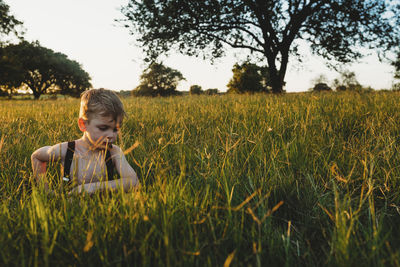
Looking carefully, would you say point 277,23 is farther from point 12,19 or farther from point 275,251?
point 12,19

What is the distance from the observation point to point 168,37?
14586 mm

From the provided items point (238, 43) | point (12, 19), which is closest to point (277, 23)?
point (238, 43)

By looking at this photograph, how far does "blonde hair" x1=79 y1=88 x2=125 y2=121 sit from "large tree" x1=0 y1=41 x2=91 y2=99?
1852 inches

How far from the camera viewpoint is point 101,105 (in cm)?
176

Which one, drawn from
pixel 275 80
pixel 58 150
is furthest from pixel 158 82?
pixel 58 150

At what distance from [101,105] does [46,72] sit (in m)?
55.8

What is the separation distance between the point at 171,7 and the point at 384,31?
12.2 meters

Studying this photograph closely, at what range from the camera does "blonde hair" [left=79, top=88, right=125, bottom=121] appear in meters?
1.77

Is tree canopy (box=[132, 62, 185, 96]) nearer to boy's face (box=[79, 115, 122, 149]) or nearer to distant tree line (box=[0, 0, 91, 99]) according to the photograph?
distant tree line (box=[0, 0, 91, 99])

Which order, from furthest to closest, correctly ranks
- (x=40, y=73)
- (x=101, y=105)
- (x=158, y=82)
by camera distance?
(x=158, y=82) → (x=40, y=73) → (x=101, y=105)

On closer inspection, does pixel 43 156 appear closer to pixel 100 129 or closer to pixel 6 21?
pixel 100 129

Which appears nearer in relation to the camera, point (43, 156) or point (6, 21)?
point (43, 156)

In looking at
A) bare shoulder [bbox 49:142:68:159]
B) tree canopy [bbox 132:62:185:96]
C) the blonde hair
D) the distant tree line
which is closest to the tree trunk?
the blonde hair

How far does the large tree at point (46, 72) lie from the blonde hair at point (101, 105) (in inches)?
1852
